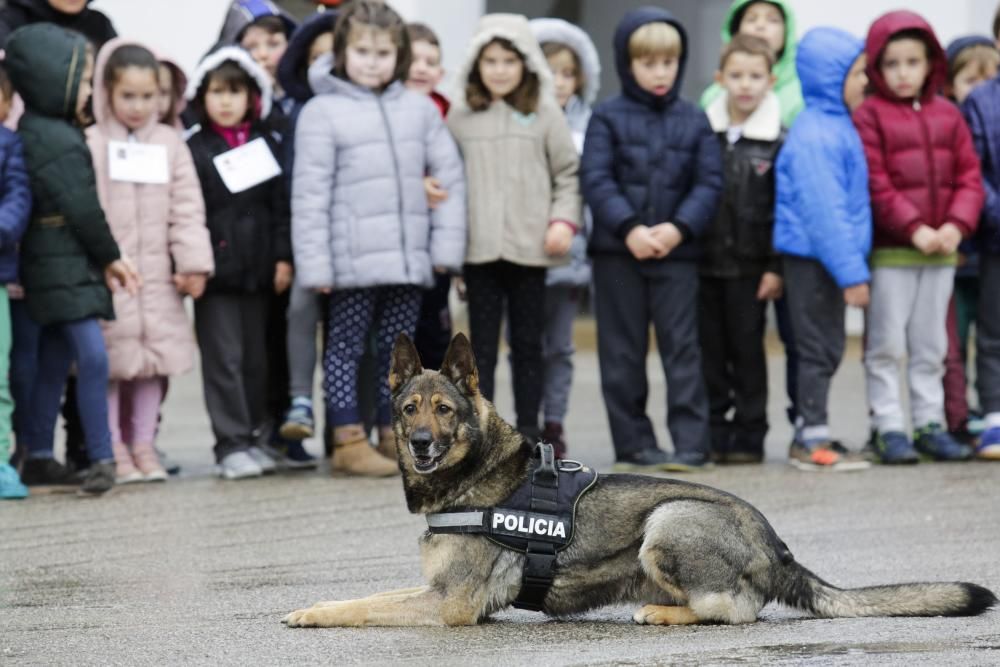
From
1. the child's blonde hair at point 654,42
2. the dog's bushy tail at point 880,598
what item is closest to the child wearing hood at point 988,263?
the child's blonde hair at point 654,42

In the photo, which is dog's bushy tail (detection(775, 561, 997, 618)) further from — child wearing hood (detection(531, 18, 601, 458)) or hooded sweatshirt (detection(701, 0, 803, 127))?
hooded sweatshirt (detection(701, 0, 803, 127))

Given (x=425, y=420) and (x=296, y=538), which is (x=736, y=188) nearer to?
(x=296, y=538)

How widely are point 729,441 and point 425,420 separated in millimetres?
4386

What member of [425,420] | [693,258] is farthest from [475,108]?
[425,420]

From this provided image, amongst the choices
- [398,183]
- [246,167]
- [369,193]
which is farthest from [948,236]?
[246,167]

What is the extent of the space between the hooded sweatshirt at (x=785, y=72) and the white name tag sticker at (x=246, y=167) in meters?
2.56

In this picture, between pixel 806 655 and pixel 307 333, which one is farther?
pixel 307 333

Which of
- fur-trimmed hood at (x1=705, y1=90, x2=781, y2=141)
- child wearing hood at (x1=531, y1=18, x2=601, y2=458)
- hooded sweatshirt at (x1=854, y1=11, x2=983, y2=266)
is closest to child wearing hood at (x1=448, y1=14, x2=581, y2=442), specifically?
child wearing hood at (x1=531, y1=18, x2=601, y2=458)

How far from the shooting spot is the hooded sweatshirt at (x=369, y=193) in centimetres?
920

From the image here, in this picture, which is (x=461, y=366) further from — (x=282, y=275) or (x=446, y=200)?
(x=282, y=275)

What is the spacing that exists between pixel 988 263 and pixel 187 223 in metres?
4.44

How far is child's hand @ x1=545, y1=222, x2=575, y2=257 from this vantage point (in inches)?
372

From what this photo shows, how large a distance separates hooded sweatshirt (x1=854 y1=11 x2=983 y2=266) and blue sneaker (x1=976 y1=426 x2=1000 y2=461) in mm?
991

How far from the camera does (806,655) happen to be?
5.17 meters
